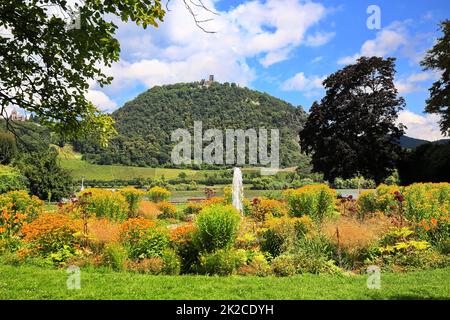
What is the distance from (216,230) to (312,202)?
17.2ft

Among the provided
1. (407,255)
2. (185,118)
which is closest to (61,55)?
(407,255)

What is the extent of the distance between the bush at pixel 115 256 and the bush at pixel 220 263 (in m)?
1.47

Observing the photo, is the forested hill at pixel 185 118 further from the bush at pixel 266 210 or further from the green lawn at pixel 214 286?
the green lawn at pixel 214 286

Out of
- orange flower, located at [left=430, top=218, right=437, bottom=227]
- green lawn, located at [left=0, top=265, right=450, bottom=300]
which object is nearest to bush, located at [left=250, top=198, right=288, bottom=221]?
orange flower, located at [left=430, top=218, right=437, bottom=227]

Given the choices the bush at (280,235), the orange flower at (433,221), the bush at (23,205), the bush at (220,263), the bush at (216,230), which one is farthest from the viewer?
the bush at (23,205)

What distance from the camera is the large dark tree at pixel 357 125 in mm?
25531

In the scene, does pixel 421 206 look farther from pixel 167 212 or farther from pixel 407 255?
pixel 167 212

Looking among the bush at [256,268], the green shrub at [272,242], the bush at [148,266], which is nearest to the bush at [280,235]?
the green shrub at [272,242]

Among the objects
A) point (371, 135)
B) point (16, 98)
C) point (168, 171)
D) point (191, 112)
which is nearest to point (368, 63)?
point (371, 135)

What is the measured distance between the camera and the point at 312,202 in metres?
11.5

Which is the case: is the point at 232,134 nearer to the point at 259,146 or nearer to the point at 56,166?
the point at 259,146

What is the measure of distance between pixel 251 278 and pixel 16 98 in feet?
14.3

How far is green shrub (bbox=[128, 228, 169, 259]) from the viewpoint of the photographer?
7.46 metres

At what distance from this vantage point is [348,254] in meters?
7.58
